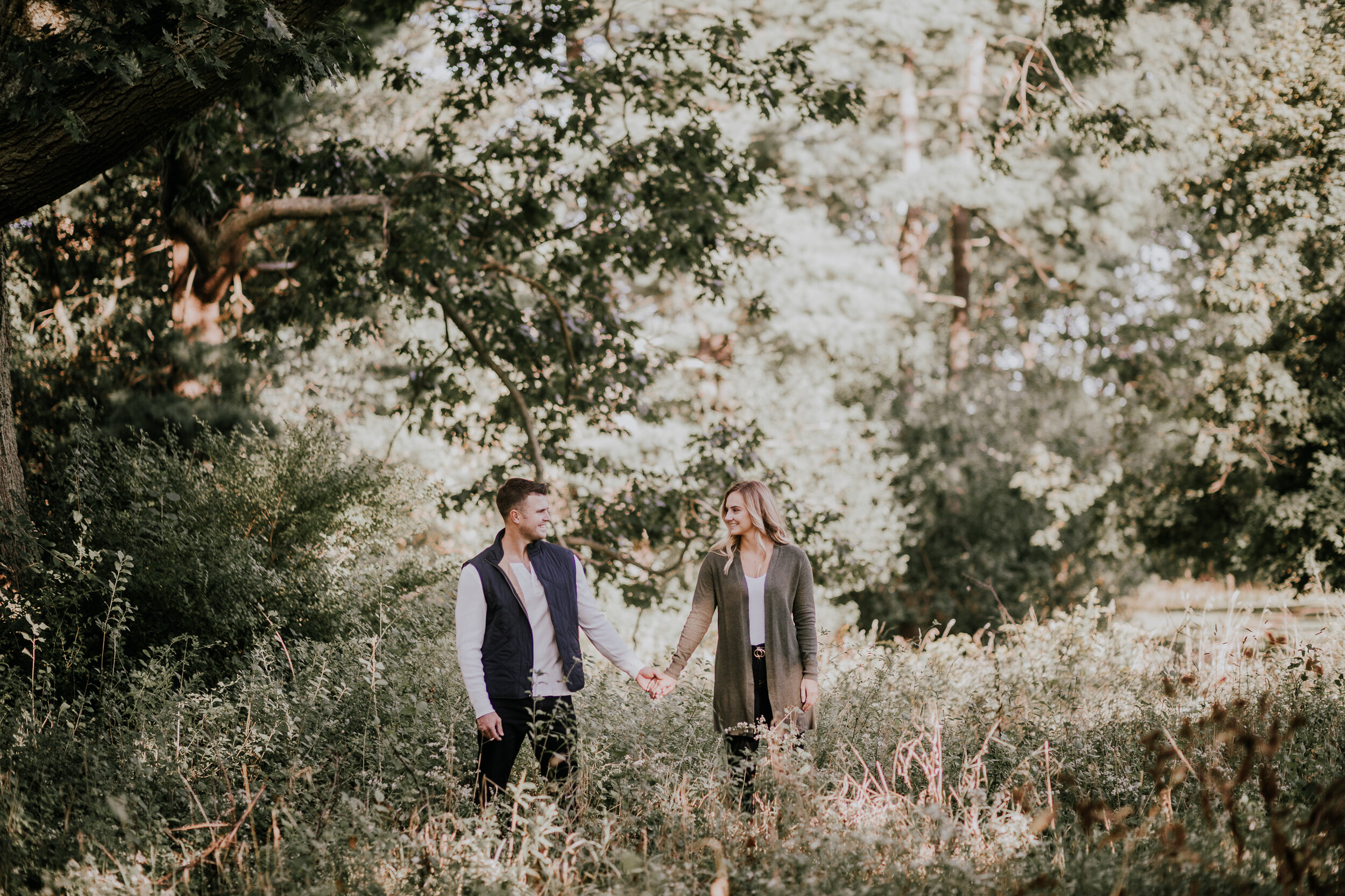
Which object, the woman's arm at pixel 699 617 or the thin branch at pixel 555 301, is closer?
the woman's arm at pixel 699 617

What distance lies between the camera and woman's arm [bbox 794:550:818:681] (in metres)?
4.79

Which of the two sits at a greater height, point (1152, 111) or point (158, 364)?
point (1152, 111)

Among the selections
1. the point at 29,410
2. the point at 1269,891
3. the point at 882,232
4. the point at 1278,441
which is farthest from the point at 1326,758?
the point at 882,232

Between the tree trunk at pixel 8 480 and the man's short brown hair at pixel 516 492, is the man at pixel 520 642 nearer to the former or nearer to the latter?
the man's short brown hair at pixel 516 492

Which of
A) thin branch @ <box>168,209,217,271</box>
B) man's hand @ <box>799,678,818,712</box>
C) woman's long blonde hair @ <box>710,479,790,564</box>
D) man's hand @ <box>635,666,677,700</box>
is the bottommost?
man's hand @ <box>799,678,818,712</box>

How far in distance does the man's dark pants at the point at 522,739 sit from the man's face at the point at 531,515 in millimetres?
722

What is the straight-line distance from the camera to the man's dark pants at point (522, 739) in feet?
14.3

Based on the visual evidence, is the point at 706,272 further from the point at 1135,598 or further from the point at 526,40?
the point at 1135,598

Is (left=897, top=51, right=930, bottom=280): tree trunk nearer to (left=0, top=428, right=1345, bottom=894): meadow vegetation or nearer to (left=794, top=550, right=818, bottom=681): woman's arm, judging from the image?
(left=0, top=428, right=1345, bottom=894): meadow vegetation

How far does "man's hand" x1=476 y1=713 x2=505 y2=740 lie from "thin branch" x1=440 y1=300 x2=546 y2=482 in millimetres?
4658

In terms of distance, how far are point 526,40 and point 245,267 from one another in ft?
13.8

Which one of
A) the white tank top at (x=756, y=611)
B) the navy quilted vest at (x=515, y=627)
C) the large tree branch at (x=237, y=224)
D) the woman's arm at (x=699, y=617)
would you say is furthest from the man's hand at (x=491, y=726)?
the large tree branch at (x=237, y=224)

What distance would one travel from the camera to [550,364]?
962 cm

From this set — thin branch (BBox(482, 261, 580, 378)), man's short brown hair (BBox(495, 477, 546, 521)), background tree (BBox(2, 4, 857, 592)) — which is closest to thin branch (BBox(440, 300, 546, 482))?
background tree (BBox(2, 4, 857, 592))
